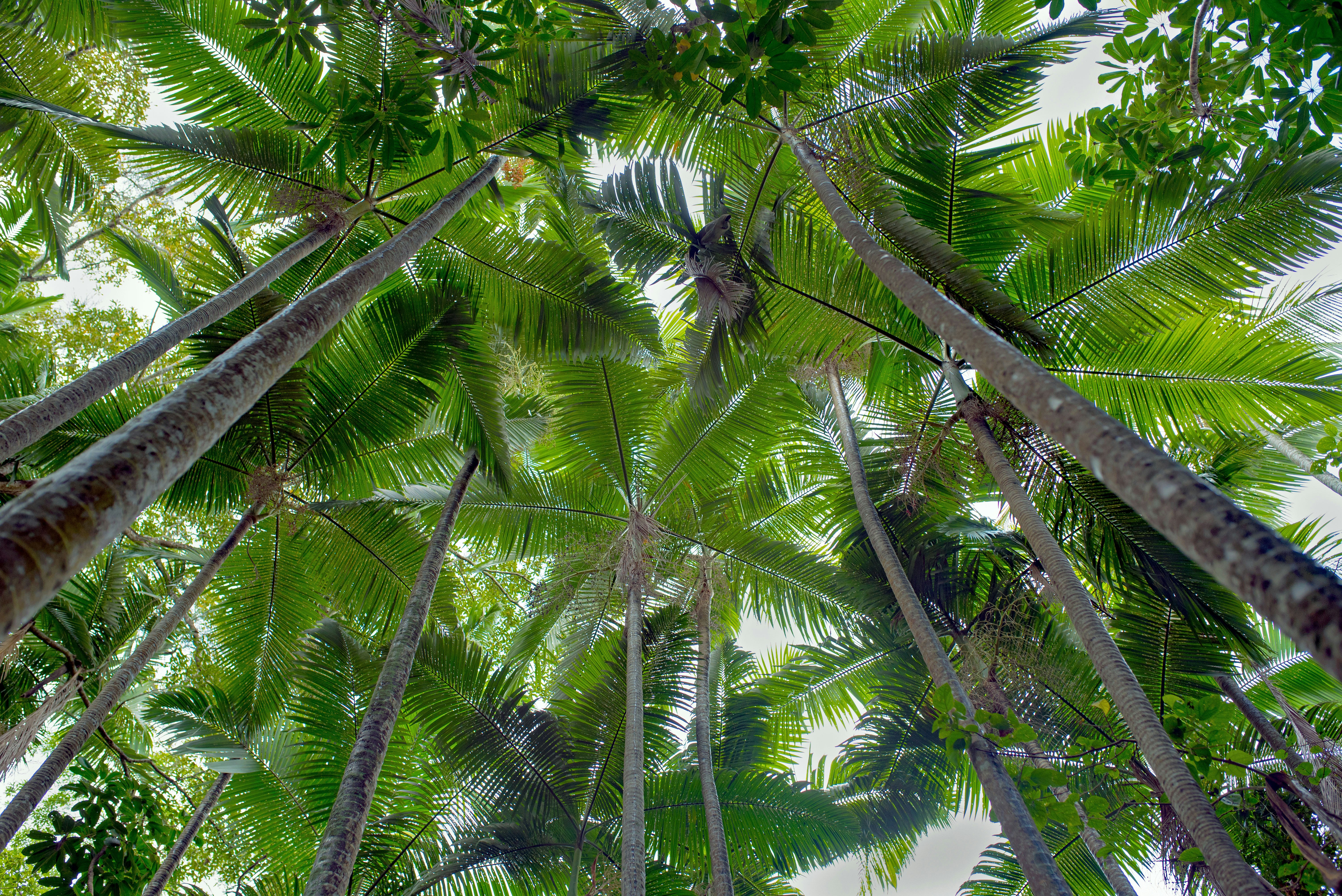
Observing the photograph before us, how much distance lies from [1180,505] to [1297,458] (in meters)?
9.10

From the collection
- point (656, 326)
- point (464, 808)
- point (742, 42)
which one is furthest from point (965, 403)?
point (464, 808)

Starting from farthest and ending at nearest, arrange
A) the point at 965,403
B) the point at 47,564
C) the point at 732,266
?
the point at 732,266 → the point at 965,403 → the point at 47,564

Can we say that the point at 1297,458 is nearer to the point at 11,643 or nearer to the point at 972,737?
the point at 972,737

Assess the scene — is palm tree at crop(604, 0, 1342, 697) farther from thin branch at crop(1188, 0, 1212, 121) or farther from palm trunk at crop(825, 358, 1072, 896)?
palm trunk at crop(825, 358, 1072, 896)

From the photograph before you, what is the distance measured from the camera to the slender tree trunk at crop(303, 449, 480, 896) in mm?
3197

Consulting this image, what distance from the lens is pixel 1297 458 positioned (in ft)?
26.9

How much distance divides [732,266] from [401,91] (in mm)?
2603

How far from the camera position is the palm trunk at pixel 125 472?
4.39ft

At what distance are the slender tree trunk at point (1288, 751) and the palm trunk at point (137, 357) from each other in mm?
5849

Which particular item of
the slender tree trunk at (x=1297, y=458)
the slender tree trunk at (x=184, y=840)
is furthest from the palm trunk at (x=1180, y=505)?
the slender tree trunk at (x=184, y=840)

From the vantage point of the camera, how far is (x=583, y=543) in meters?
7.27

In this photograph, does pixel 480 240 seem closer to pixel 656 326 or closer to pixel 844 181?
pixel 656 326

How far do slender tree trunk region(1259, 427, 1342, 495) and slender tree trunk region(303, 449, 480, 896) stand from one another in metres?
7.14

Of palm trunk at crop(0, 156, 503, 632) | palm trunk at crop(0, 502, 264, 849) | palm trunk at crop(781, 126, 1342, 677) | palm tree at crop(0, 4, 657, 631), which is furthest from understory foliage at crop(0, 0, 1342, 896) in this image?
palm trunk at crop(0, 156, 503, 632)
